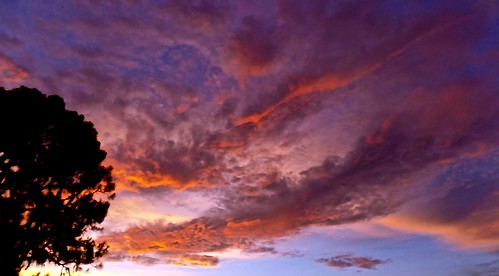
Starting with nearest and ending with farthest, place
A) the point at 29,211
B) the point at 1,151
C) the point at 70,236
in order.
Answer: the point at 1,151 → the point at 29,211 → the point at 70,236

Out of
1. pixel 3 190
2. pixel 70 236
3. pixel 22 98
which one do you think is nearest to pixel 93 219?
pixel 70 236

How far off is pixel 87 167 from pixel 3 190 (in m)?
4.43

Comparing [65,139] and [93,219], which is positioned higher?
[65,139]

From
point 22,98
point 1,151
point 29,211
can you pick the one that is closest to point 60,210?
point 29,211

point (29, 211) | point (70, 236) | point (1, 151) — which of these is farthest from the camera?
point (70, 236)

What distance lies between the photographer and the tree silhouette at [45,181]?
716 inches

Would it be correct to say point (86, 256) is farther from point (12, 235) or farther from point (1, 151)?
point (1, 151)

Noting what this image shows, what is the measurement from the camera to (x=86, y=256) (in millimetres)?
21969

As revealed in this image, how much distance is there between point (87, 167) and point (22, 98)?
Result: 5.28 meters

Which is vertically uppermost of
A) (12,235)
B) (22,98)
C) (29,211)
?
(22,98)

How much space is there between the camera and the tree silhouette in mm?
18188

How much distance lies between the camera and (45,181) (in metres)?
20.2

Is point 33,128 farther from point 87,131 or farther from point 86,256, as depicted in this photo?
point 86,256

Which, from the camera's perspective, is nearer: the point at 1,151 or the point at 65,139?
the point at 1,151
